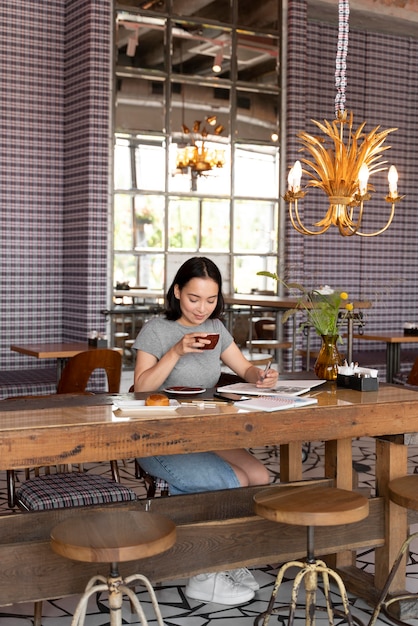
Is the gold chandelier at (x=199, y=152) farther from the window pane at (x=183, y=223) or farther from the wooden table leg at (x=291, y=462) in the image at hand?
the wooden table leg at (x=291, y=462)

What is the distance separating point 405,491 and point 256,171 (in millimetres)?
5761

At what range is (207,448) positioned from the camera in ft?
9.09

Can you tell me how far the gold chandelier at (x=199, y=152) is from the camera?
311 inches

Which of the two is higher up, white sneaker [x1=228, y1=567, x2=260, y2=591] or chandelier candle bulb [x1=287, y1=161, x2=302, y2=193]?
chandelier candle bulb [x1=287, y1=161, x2=302, y2=193]

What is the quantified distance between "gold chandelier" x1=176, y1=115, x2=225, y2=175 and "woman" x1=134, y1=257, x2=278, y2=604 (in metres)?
4.32

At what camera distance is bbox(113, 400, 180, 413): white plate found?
9.42ft

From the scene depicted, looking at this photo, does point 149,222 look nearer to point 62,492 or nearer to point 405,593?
point 62,492

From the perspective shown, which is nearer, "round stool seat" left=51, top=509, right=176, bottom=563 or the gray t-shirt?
"round stool seat" left=51, top=509, right=176, bottom=563

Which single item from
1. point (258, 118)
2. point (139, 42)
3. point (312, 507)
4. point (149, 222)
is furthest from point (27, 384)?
point (312, 507)

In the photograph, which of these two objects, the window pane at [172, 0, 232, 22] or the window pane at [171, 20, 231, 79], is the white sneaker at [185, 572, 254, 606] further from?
the window pane at [172, 0, 232, 22]

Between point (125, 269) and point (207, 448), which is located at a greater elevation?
point (125, 269)

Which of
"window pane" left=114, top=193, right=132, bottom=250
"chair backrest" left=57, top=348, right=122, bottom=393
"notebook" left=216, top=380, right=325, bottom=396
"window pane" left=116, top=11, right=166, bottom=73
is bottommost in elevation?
"chair backrest" left=57, top=348, right=122, bottom=393

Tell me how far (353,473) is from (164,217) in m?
4.77

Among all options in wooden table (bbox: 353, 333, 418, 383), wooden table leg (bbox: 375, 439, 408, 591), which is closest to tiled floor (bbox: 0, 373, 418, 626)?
wooden table leg (bbox: 375, 439, 408, 591)
